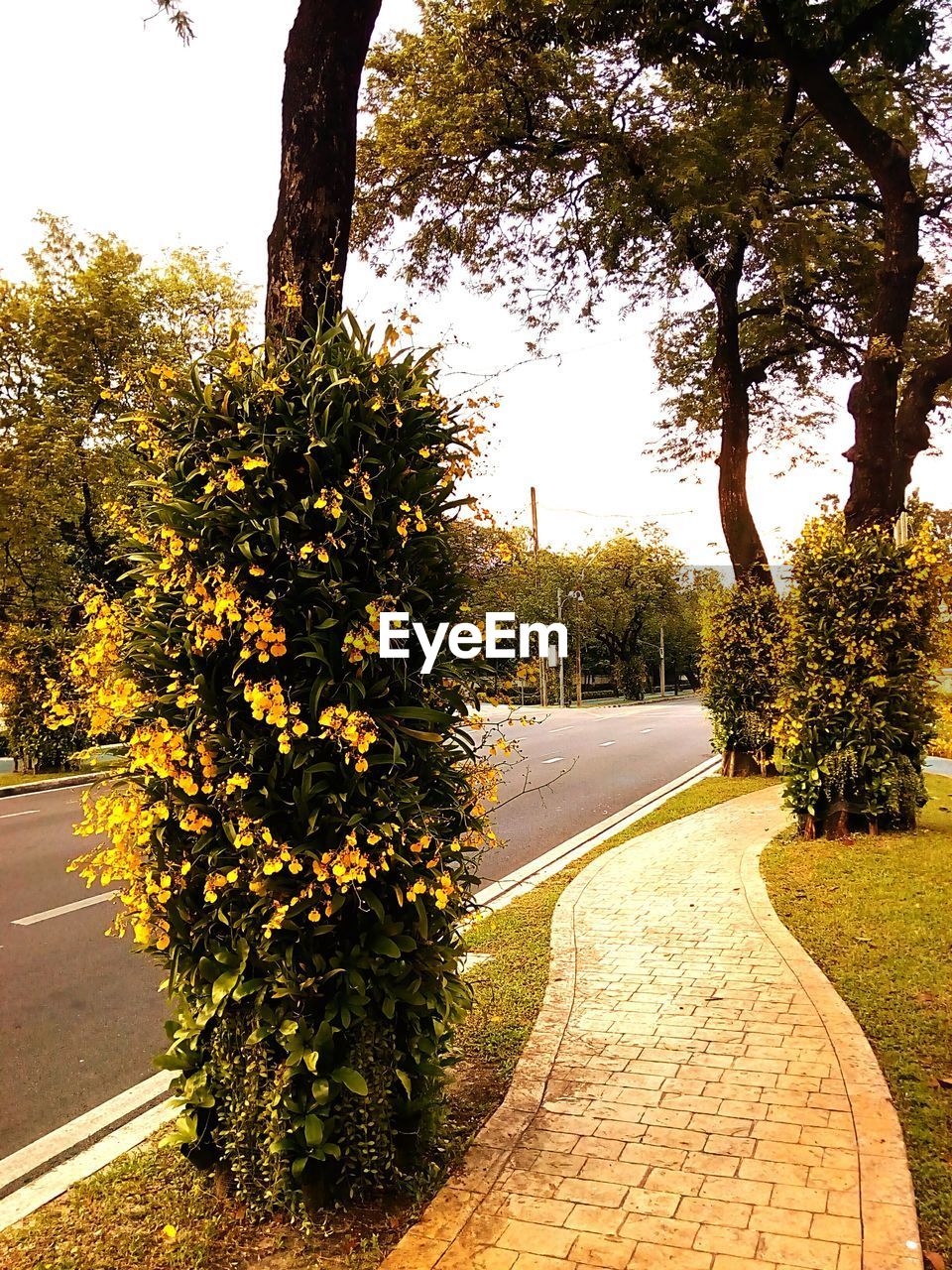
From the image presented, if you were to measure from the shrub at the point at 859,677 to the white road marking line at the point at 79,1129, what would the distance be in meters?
6.87

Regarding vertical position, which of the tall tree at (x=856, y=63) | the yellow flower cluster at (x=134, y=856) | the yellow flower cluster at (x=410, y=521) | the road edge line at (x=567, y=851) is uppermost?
the tall tree at (x=856, y=63)

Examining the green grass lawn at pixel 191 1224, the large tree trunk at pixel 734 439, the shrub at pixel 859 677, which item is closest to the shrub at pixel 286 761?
the green grass lawn at pixel 191 1224

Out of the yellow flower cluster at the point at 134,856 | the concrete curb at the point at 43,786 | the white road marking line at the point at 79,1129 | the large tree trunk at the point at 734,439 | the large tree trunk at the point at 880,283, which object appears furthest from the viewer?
the concrete curb at the point at 43,786

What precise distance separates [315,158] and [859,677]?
7265 mm

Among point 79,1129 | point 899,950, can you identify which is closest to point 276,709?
point 79,1129

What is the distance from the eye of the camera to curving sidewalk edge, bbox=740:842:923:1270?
116 inches

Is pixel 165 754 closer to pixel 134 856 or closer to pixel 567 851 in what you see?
pixel 134 856

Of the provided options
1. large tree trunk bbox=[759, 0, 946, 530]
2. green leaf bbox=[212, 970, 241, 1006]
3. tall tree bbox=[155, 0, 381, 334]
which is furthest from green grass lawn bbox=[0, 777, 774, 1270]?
large tree trunk bbox=[759, 0, 946, 530]

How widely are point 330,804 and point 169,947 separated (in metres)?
0.82

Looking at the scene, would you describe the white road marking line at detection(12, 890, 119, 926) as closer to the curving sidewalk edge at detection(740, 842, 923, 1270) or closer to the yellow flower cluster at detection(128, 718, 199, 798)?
the yellow flower cluster at detection(128, 718, 199, 798)

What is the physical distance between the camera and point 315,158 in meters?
4.23

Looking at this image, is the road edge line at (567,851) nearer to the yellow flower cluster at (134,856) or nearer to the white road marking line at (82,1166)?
the white road marking line at (82,1166)

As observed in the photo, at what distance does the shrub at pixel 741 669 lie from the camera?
565 inches

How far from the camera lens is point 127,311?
68.4 feet
